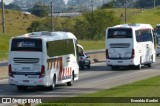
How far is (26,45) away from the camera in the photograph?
29031 millimetres

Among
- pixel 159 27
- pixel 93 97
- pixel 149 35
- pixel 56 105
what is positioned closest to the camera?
pixel 56 105

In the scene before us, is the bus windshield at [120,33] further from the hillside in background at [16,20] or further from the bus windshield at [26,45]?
the hillside in background at [16,20]

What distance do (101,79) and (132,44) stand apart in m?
8.34

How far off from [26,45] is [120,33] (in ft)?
55.1

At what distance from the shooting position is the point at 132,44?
4488 cm

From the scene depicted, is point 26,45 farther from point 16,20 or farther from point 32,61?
point 16,20

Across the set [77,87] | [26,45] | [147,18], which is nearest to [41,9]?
[147,18]

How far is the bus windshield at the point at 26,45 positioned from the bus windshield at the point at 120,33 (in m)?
16.5

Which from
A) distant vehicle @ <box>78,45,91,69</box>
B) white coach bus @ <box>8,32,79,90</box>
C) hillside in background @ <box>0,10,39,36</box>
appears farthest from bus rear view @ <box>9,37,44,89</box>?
hillside in background @ <box>0,10,39,36</box>

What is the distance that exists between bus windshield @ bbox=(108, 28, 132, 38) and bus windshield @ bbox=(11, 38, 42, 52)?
650 inches

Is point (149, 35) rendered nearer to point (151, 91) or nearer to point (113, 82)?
point (113, 82)

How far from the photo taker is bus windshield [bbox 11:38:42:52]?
28969 millimetres

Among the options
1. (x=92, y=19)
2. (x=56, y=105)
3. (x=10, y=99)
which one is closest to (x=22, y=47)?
(x=10, y=99)

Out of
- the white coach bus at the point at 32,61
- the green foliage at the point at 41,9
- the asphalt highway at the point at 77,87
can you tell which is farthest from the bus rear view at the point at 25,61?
the green foliage at the point at 41,9
